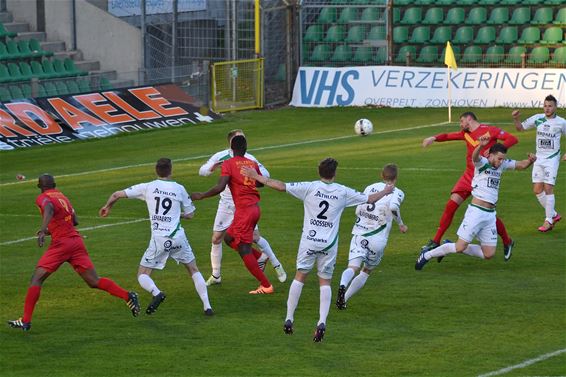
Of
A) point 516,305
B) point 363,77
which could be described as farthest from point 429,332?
point 363,77

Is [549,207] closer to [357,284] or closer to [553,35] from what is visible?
[357,284]

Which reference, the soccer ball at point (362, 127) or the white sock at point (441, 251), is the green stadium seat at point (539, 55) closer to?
the soccer ball at point (362, 127)

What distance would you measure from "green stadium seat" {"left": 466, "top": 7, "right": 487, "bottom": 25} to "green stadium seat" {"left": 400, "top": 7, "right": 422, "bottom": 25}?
194 cm

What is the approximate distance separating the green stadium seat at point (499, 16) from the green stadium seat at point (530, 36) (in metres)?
1.11

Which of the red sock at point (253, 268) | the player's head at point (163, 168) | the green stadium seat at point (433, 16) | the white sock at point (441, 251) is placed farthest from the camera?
the green stadium seat at point (433, 16)

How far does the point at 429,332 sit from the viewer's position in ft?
47.2

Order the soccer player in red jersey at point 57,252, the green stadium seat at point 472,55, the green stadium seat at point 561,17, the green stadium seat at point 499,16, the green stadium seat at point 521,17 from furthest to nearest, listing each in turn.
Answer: the green stadium seat at point 499,16, the green stadium seat at point 521,17, the green stadium seat at point 561,17, the green stadium seat at point 472,55, the soccer player in red jersey at point 57,252

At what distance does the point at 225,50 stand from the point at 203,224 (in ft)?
69.4

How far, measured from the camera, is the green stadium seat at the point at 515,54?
42969mm

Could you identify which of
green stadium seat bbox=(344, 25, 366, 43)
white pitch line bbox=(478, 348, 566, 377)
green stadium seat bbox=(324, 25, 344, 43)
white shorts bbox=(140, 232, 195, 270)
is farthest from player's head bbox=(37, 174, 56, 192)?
green stadium seat bbox=(324, 25, 344, 43)

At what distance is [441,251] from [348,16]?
2962 cm

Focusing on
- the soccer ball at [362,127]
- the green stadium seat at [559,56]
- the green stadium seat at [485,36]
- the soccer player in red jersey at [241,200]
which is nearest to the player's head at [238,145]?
the soccer player in red jersey at [241,200]

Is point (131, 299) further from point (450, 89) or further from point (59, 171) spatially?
point (450, 89)

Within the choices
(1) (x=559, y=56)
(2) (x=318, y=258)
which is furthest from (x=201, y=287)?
(1) (x=559, y=56)
